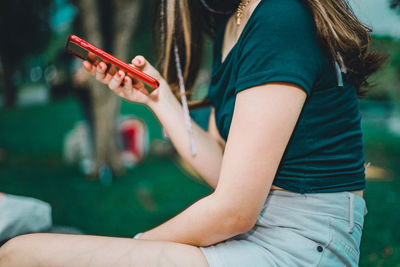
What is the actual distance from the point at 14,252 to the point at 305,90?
38.8 inches

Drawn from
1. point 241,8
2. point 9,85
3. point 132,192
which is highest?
point 241,8

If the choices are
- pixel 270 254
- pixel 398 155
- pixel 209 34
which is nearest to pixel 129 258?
pixel 270 254

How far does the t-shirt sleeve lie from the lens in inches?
36.5

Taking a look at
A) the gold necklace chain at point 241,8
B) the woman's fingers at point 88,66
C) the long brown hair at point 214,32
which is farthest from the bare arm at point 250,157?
the woman's fingers at point 88,66

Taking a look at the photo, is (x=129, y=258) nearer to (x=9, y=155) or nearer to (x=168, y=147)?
Answer: (x=168, y=147)

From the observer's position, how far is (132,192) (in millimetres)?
4137

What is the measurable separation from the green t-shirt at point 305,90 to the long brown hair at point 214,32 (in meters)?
0.05

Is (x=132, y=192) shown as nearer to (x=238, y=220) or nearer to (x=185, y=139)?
(x=185, y=139)

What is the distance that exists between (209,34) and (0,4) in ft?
20.4

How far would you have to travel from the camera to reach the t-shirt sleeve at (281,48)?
3.04 feet

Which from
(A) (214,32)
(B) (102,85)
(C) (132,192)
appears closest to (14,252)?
(A) (214,32)

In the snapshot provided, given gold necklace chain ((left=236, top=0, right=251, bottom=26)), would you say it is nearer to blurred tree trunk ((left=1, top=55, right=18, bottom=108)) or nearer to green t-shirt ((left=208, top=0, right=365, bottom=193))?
green t-shirt ((left=208, top=0, right=365, bottom=193))

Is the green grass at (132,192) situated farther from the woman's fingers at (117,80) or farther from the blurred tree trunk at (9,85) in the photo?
the blurred tree trunk at (9,85)

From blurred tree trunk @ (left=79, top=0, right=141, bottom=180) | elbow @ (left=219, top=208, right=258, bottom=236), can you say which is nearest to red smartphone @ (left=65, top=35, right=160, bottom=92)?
elbow @ (left=219, top=208, right=258, bottom=236)
